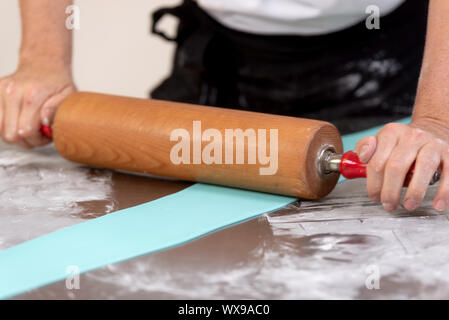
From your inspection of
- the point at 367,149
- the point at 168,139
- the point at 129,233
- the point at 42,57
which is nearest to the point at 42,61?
the point at 42,57

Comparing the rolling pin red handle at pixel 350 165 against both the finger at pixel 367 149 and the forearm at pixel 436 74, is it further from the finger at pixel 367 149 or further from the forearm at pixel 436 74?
the forearm at pixel 436 74

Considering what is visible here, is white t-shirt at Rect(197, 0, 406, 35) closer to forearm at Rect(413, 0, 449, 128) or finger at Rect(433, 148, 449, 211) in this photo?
forearm at Rect(413, 0, 449, 128)

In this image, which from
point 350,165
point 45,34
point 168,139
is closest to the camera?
point 350,165

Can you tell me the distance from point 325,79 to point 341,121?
110mm

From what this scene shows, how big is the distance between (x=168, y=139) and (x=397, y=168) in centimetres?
41

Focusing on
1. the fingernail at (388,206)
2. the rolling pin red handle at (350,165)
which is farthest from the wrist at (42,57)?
the fingernail at (388,206)

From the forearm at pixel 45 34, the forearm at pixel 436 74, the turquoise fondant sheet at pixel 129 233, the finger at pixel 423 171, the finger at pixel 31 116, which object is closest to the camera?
the turquoise fondant sheet at pixel 129 233

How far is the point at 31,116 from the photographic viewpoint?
1.38 meters

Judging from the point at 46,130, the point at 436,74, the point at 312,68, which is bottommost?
the point at 46,130

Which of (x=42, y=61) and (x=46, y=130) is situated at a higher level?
(x=42, y=61)

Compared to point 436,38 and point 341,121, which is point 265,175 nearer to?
point 436,38

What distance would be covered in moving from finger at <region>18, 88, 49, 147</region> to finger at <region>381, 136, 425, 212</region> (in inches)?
29.8

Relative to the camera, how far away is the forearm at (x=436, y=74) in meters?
1.08

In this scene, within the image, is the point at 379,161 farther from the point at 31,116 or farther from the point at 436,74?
the point at 31,116
